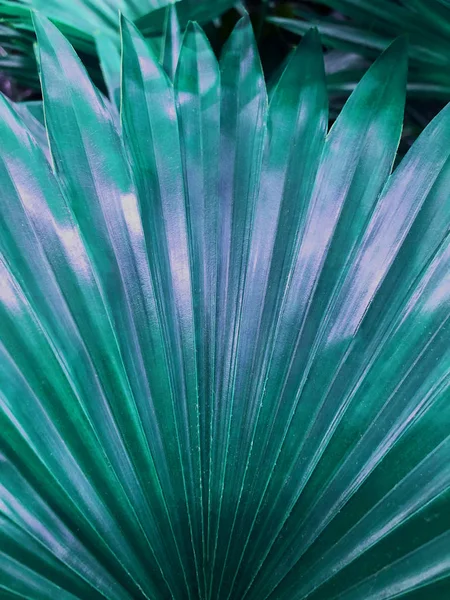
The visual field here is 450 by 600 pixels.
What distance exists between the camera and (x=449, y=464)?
1.86ft

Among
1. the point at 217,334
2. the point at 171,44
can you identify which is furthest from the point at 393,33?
the point at 217,334

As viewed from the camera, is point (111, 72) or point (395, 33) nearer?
point (111, 72)

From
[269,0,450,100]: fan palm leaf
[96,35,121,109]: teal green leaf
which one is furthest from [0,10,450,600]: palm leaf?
[269,0,450,100]: fan palm leaf

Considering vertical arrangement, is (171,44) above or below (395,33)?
below

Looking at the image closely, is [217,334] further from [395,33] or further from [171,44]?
[395,33]

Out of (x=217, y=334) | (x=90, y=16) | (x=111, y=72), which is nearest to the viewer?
(x=217, y=334)

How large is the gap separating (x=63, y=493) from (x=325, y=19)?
0.76m

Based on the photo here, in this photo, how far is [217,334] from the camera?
66 cm

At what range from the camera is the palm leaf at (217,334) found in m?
0.60

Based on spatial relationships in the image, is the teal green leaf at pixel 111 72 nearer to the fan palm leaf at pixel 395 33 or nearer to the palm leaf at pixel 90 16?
the palm leaf at pixel 90 16

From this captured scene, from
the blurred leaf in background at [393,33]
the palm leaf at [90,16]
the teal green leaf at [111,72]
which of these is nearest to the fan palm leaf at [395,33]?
the blurred leaf in background at [393,33]

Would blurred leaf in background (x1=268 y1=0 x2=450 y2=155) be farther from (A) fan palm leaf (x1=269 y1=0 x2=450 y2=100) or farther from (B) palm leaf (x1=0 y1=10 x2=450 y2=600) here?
(B) palm leaf (x1=0 y1=10 x2=450 y2=600)

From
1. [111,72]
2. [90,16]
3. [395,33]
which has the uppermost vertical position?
[395,33]

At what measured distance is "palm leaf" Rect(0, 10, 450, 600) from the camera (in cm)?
60
